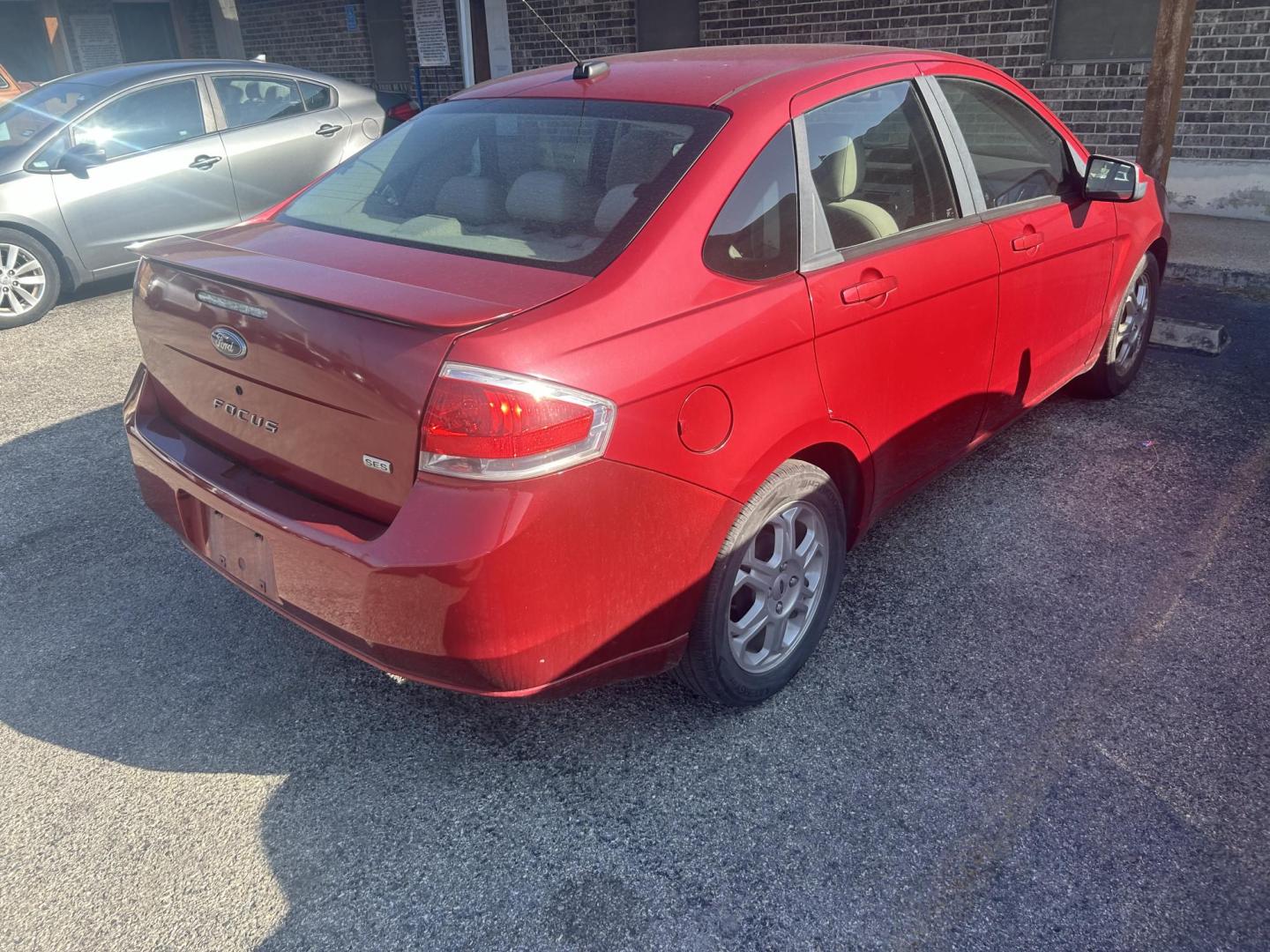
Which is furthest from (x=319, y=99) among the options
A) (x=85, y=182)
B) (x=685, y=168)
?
(x=685, y=168)

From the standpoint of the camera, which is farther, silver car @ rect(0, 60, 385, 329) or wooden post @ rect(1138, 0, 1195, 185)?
silver car @ rect(0, 60, 385, 329)

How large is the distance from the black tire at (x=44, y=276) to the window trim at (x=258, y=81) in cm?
155

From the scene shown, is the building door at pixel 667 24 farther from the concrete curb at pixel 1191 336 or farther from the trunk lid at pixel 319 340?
the trunk lid at pixel 319 340

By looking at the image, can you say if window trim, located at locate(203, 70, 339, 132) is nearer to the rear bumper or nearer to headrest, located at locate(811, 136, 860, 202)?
the rear bumper

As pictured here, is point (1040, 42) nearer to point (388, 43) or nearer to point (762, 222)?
point (762, 222)

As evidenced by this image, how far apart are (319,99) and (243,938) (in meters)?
7.55

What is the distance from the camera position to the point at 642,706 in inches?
114

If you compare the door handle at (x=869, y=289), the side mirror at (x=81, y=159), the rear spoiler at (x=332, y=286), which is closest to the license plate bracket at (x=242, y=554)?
the rear spoiler at (x=332, y=286)

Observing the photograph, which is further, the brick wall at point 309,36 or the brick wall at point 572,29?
the brick wall at point 309,36

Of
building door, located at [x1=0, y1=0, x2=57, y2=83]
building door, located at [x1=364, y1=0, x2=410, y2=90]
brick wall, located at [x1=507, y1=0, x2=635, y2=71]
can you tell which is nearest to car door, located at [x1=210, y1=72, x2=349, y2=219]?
brick wall, located at [x1=507, y1=0, x2=635, y2=71]

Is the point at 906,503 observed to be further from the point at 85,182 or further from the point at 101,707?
the point at 85,182

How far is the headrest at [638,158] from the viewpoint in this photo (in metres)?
2.60

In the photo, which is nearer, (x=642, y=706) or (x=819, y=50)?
(x=642, y=706)

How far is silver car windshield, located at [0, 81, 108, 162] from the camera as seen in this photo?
7035 mm
